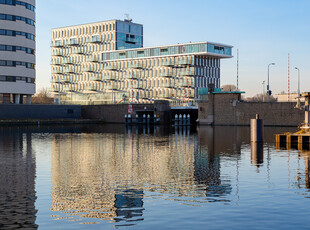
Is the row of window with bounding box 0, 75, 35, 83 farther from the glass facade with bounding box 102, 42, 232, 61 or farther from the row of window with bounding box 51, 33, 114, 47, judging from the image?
the row of window with bounding box 51, 33, 114, 47

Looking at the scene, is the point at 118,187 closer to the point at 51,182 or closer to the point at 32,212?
the point at 51,182

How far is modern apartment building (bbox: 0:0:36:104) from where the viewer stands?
115m

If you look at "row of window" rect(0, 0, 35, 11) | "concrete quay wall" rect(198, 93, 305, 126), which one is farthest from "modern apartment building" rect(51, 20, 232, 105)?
"row of window" rect(0, 0, 35, 11)

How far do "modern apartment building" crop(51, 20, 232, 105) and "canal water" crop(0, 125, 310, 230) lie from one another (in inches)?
4048

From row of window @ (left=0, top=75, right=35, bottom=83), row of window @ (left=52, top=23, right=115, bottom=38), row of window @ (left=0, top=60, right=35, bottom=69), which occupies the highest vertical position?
row of window @ (left=52, top=23, right=115, bottom=38)

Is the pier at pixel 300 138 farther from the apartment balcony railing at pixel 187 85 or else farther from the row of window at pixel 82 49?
the row of window at pixel 82 49

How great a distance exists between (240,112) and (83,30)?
101267 mm

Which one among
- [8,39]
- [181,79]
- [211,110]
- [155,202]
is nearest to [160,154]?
[155,202]

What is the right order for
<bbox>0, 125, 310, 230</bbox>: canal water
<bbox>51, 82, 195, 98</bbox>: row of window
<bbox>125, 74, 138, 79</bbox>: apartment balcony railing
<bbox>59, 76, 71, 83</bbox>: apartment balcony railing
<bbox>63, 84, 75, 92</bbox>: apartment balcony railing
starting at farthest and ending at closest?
1. <bbox>59, 76, 71, 83</bbox>: apartment balcony railing
2. <bbox>63, 84, 75, 92</bbox>: apartment balcony railing
3. <bbox>125, 74, 138, 79</bbox>: apartment balcony railing
4. <bbox>51, 82, 195, 98</bbox>: row of window
5. <bbox>0, 125, 310, 230</bbox>: canal water

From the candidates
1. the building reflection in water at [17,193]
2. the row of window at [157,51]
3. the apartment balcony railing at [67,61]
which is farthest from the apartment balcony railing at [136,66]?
the building reflection in water at [17,193]

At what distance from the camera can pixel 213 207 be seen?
18.6 metres

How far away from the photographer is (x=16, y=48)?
11700 centimetres

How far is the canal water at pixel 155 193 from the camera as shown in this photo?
1666 cm

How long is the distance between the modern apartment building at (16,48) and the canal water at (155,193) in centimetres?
8473
